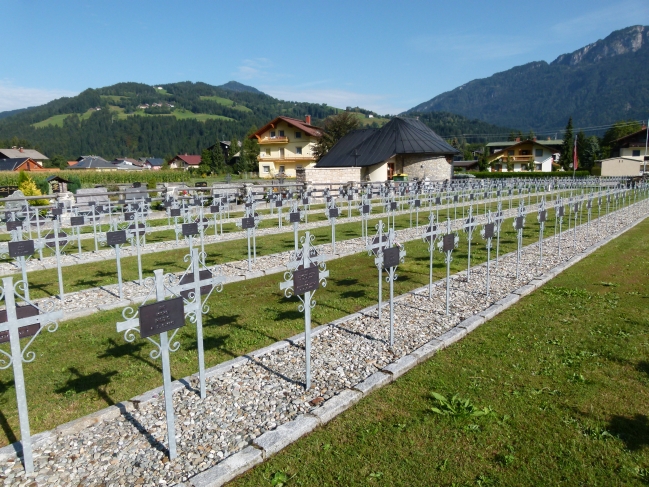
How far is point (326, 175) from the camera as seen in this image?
3431 centimetres

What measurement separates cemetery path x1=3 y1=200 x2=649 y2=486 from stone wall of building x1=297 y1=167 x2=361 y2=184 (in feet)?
85.7

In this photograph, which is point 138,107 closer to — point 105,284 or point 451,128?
point 451,128

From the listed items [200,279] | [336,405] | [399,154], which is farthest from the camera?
[399,154]

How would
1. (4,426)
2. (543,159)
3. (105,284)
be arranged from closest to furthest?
1. (4,426)
2. (105,284)
3. (543,159)

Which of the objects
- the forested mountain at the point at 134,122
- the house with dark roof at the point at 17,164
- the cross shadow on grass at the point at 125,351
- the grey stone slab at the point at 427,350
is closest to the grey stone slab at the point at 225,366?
the cross shadow on grass at the point at 125,351

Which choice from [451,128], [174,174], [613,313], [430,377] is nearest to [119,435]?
[430,377]

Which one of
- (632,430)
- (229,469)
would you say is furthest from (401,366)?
(229,469)

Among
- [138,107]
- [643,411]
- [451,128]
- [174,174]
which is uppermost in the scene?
[138,107]

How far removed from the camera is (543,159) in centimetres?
7512

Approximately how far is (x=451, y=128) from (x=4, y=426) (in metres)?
160

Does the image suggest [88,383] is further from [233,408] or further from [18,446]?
[233,408]

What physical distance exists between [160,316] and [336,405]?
191 cm

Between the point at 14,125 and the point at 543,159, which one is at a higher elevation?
the point at 14,125

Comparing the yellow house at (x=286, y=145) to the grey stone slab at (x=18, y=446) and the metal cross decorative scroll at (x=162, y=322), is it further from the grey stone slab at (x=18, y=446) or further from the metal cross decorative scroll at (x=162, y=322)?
the metal cross decorative scroll at (x=162, y=322)
